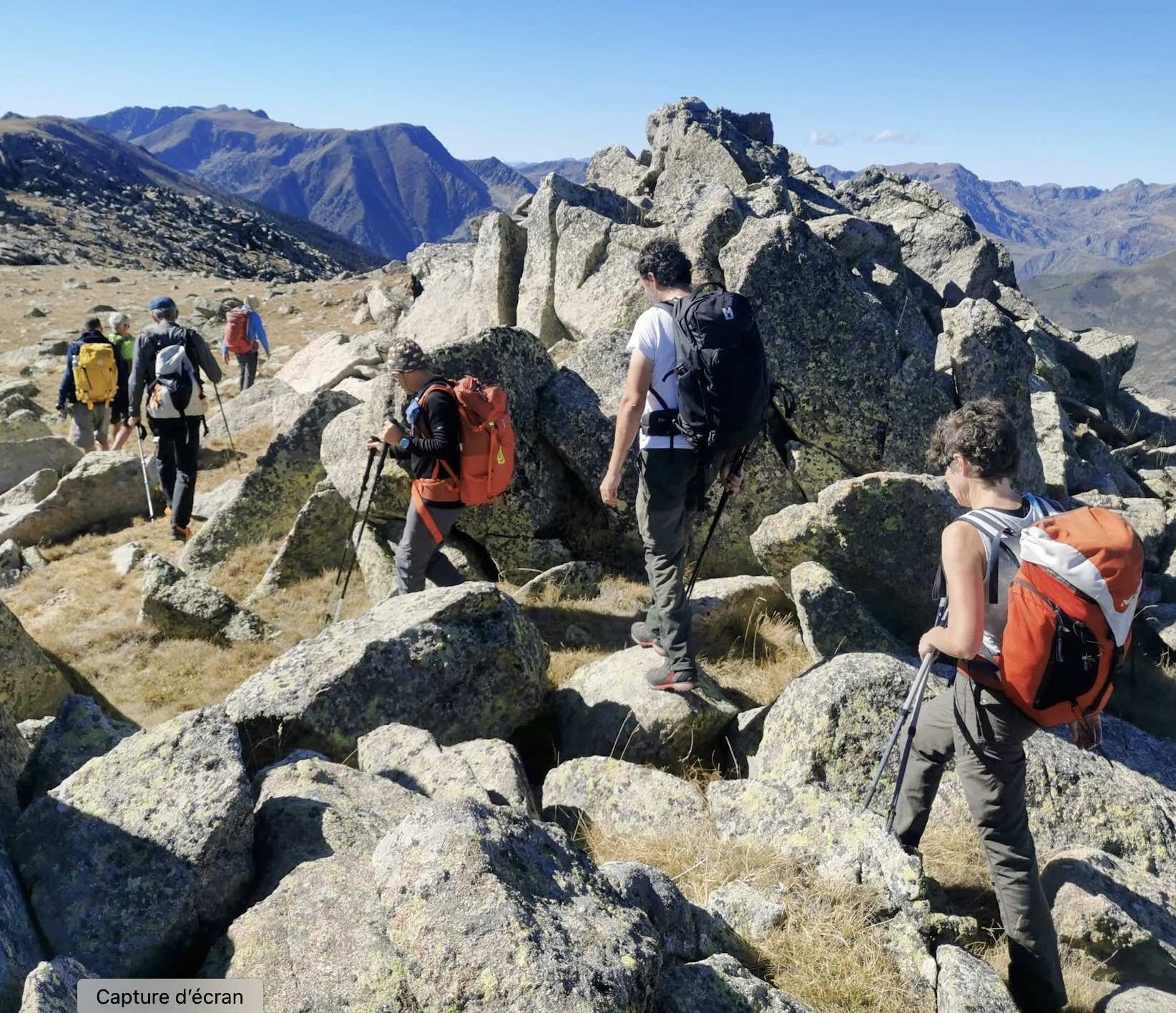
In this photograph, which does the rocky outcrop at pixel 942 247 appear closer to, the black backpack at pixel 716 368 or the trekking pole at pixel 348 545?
the trekking pole at pixel 348 545

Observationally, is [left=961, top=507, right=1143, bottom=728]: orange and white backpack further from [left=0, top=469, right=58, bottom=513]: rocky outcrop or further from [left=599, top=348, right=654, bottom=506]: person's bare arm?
[left=0, top=469, right=58, bottom=513]: rocky outcrop

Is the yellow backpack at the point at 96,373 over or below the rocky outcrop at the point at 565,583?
over

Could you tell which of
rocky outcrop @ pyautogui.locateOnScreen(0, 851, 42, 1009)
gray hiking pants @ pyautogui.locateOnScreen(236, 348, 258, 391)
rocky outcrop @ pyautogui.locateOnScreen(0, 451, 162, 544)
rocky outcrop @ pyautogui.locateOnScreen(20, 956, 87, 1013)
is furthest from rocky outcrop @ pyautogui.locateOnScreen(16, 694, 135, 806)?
gray hiking pants @ pyautogui.locateOnScreen(236, 348, 258, 391)

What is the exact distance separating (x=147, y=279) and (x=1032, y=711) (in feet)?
253

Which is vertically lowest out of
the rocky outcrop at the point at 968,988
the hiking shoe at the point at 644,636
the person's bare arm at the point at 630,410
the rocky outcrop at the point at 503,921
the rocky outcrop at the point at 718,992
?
the rocky outcrop at the point at 968,988

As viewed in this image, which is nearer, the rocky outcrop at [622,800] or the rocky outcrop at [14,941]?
the rocky outcrop at [14,941]

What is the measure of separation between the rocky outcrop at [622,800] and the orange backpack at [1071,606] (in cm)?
308

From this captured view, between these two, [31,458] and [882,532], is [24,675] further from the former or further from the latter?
[31,458]

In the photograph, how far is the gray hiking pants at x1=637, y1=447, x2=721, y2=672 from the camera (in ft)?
28.8

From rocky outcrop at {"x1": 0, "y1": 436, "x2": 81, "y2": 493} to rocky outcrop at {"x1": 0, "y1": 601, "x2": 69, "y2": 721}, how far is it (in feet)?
39.8

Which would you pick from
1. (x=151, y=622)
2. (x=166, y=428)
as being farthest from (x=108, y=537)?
(x=151, y=622)

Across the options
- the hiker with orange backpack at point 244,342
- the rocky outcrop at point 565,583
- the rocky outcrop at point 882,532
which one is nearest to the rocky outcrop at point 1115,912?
the rocky outcrop at point 882,532

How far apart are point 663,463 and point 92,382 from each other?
1925 centimetres

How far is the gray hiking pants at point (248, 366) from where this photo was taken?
1206 inches
